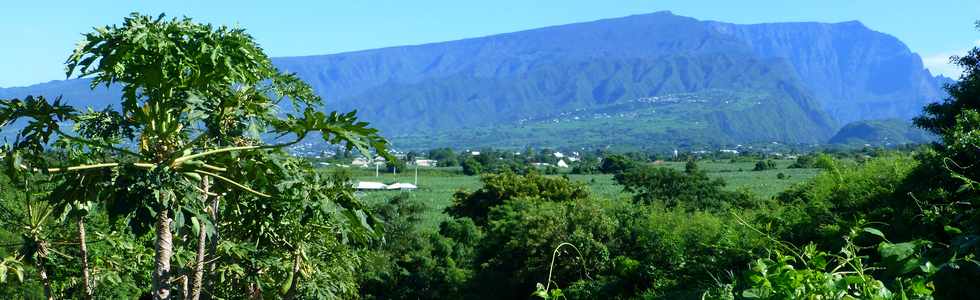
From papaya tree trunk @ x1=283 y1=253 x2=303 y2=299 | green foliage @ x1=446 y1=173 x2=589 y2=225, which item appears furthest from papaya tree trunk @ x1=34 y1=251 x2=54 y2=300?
green foliage @ x1=446 y1=173 x2=589 y2=225

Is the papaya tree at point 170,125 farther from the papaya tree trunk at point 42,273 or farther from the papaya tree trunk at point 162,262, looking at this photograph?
the papaya tree trunk at point 42,273

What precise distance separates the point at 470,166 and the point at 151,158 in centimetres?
10572

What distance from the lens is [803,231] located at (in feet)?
39.0

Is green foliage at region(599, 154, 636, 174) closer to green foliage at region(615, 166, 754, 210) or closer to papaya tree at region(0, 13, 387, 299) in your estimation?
green foliage at region(615, 166, 754, 210)

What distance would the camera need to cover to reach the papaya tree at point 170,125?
3.93 metres

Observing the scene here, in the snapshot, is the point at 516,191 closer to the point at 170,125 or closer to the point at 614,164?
the point at 170,125

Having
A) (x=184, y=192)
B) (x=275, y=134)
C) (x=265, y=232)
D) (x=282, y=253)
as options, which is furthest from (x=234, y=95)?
(x=282, y=253)

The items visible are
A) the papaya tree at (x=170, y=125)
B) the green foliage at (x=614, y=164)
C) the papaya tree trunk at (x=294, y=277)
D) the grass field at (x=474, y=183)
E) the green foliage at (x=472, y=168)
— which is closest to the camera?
the papaya tree at (x=170, y=125)

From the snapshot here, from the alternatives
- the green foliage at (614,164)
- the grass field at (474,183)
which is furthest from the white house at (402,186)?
the green foliage at (614,164)

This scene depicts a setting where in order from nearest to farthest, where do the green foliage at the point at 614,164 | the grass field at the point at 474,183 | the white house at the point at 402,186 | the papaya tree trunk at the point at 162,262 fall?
the papaya tree trunk at the point at 162,262
the grass field at the point at 474,183
the white house at the point at 402,186
the green foliage at the point at 614,164

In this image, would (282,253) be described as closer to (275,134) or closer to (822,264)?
(275,134)

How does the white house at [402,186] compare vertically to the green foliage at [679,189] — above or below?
below

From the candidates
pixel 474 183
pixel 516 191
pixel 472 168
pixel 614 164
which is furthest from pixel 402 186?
pixel 516 191

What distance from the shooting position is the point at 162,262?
4582 millimetres
